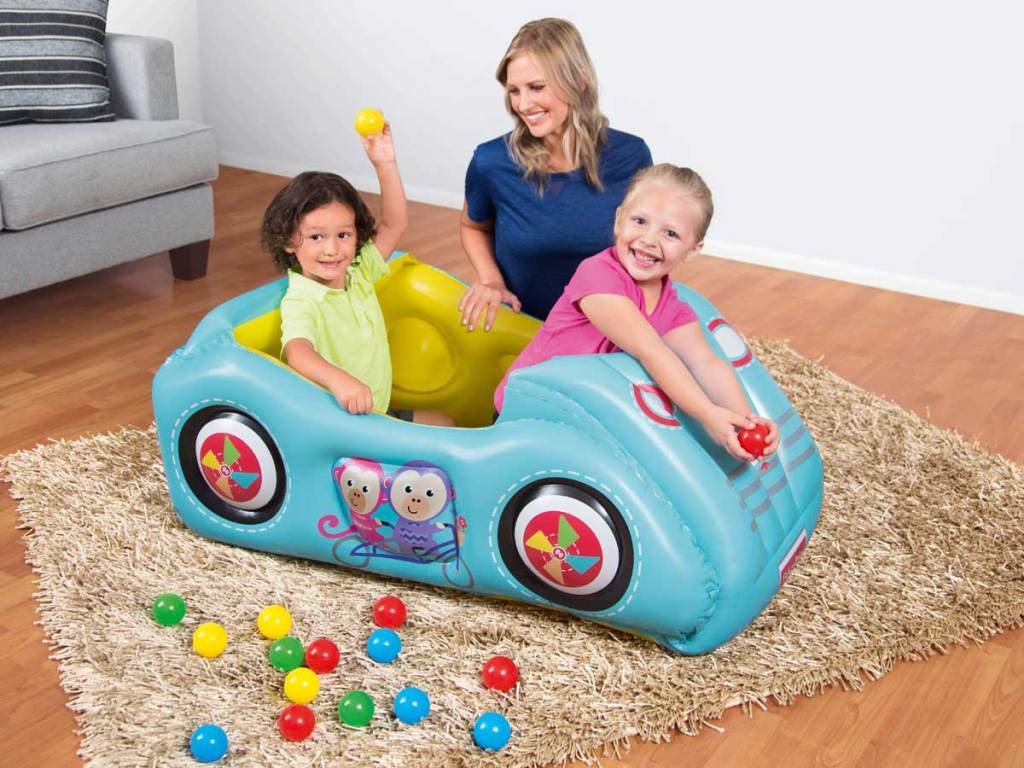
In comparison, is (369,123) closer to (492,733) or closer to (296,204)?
(296,204)

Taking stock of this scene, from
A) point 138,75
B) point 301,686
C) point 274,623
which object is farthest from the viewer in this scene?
point 138,75

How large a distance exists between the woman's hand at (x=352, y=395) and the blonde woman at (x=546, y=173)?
0.39 metres

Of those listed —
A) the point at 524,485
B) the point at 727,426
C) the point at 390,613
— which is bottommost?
the point at 390,613

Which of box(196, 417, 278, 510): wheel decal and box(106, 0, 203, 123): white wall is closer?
box(196, 417, 278, 510): wheel decal

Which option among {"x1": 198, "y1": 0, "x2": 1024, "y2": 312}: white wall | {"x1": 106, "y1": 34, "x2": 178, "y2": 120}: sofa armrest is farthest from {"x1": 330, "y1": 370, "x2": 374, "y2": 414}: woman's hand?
{"x1": 198, "y1": 0, "x2": 1024, "y2": 312}: white wall

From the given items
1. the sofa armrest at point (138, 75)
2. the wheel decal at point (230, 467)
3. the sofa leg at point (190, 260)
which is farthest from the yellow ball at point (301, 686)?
the sofa armrest at point (138, 75)

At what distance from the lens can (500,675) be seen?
4.88ft

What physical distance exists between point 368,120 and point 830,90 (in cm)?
180

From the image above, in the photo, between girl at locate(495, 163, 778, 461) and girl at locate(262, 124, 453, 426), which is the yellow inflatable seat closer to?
girl at locate(262, 124, 453, 426)

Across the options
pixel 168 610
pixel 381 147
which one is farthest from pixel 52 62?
pixel 168 610

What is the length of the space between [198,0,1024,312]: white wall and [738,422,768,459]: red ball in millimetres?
1941

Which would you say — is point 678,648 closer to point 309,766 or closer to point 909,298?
point 309,766

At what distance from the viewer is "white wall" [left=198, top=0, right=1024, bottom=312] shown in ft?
9.96

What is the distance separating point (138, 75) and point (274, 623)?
6.34 ft
